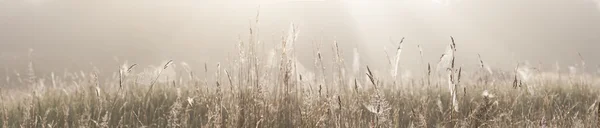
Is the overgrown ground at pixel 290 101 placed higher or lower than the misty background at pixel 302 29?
lower

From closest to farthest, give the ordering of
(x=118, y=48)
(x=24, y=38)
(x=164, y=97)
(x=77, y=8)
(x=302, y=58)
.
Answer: (x=164, y=97) < (x=302, y=58) < (x=118, y=48) < (x=24, y=38) < (x=77, y=8)

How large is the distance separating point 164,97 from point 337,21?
37.4 metres

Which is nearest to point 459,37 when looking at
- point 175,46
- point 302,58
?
point 302,58

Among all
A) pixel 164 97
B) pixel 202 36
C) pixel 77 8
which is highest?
pixel 77 8

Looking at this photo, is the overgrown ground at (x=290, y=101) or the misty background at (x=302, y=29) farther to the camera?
the misty background at (x=302, y=29)

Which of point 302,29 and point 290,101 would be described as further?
point 302,29

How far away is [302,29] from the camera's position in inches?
1540

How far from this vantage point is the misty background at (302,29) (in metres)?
32.5

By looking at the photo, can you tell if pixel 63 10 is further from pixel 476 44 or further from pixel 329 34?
pixel 476 44

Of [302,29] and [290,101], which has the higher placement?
[302,29]

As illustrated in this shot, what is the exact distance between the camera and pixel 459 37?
4525 centimetres

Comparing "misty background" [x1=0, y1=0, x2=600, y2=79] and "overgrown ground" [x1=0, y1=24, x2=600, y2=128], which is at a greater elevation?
"misty background" [x1=0, y1=0, x2=600, y2=79]

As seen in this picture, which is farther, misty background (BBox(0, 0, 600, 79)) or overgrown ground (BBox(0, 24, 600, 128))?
misty background (BBox(0, 0, 600, 79))

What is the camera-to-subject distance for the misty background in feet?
107
